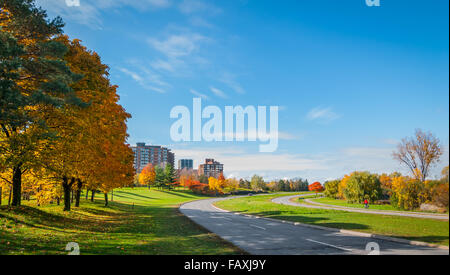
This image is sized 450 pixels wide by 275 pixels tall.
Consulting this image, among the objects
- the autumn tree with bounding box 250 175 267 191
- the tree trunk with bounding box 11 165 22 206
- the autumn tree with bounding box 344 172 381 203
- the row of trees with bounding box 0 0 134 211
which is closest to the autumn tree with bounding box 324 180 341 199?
the autumn tree with bounding box 344 172 381 203

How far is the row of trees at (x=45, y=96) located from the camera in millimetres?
9969

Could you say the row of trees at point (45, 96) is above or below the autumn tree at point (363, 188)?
above

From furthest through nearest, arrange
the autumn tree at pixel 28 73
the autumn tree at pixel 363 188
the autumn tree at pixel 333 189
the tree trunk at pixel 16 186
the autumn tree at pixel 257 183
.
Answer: the autumn tree at pixel 257 183, the autumn tree at pixel 333 189, the autumn tree at pixel 363 188, the tree trunk at pixel 16 186, the autumn tree at pixel 28 73

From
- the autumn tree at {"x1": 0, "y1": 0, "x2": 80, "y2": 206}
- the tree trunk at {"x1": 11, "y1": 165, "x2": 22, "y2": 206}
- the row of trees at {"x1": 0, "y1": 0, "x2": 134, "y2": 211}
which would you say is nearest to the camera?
the autumn tree at {"x1": 0, "y1": 0, "x2": 80, "y2": 206}

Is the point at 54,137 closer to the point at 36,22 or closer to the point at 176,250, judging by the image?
Answer: the point at 36,22

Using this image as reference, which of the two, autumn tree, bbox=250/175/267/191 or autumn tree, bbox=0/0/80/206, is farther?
autumn tree, bbox=250/175/267/191

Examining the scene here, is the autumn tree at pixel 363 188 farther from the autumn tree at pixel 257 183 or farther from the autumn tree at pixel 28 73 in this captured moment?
the autumn tree at pixel 257 183

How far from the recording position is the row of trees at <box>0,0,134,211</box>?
32.7 feet

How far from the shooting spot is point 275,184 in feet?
417

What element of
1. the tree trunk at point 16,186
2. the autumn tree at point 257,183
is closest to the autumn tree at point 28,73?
the tree trunk at point 16,186

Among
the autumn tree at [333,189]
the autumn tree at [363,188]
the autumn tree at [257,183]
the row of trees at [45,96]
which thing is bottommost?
the autumn tree at [257,183]

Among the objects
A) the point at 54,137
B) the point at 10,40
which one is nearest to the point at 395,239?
the point at 54,137

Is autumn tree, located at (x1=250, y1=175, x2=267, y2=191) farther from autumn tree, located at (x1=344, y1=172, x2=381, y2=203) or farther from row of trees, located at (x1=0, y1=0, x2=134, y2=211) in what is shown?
row of trees, located at (x1=0, y1=0, x2=134, y2=211)
